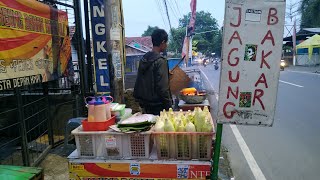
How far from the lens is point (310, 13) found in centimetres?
3766

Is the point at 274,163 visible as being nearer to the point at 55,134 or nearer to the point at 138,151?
the point at 138,151

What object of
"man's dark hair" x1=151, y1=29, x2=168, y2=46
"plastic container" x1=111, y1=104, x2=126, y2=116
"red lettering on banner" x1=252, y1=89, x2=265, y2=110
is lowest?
"plastic container" x1=111, y1=104, x2=126, y2=116

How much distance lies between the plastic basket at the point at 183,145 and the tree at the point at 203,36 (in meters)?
44.5

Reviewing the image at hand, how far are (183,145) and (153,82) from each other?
59.5 inches

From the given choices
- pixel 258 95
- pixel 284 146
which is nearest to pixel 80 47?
pixel 258 95

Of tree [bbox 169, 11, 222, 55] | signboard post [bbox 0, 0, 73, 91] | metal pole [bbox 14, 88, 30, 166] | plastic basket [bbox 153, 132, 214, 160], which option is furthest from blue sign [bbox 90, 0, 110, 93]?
tree [bbox 169, 11, 222, 55]

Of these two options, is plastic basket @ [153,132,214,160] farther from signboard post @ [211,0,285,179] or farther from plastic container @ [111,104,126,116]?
plastic container @ [111,104,126,116]

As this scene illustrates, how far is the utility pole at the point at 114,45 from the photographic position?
4.12m

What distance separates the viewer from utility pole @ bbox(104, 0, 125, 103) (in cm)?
412

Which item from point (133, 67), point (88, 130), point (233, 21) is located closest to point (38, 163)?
point (88, 130)

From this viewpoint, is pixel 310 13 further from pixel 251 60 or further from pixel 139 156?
pixel 139 156

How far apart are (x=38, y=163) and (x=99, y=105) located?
2637 millimetres

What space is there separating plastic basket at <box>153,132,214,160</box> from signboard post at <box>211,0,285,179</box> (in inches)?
10.7

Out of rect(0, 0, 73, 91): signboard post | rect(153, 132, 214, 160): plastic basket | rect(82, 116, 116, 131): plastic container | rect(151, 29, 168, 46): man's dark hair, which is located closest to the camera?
rect(153, 132, 214, 160): plastic basket
